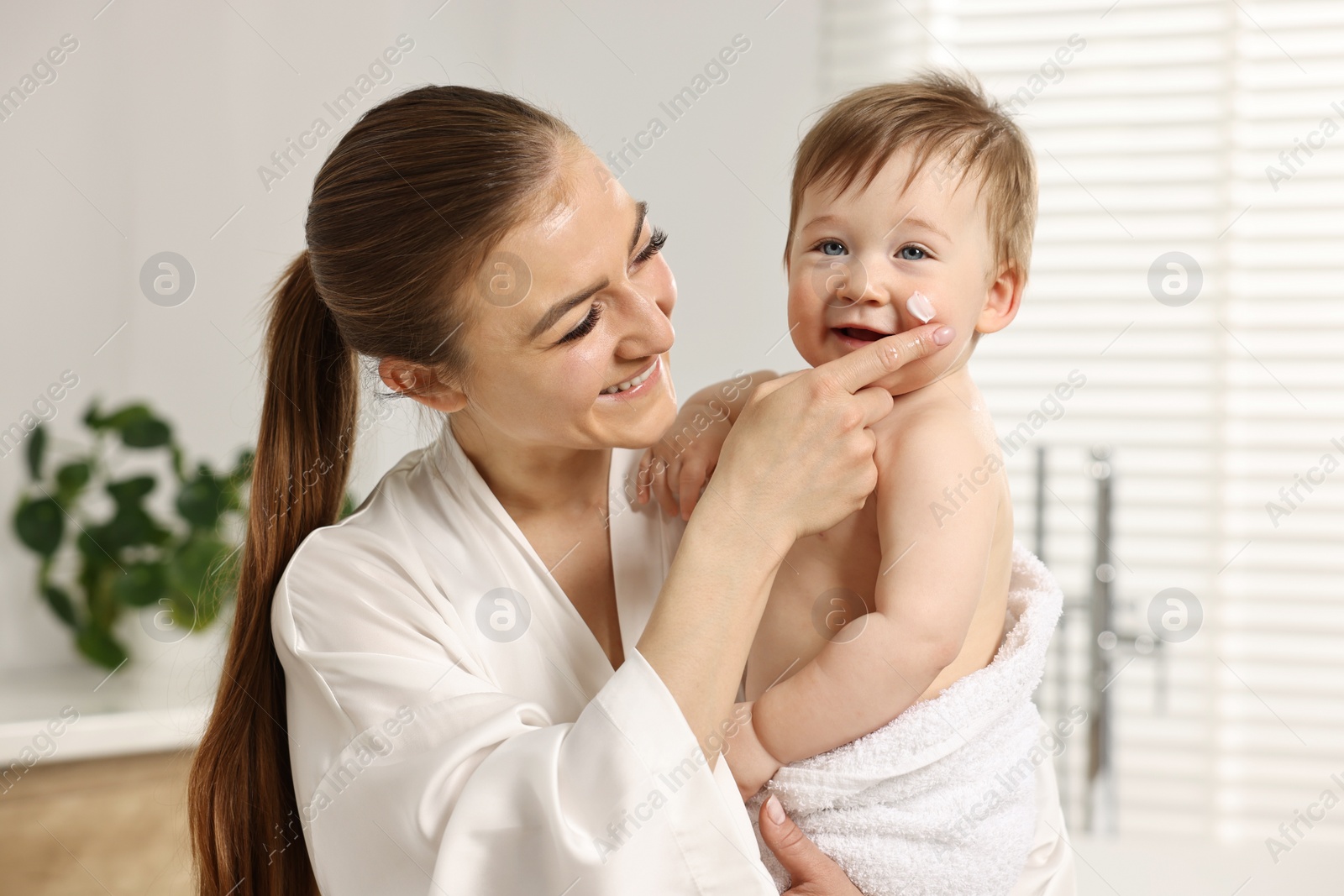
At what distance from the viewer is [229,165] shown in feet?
7.73

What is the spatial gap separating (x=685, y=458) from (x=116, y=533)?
1600 mm

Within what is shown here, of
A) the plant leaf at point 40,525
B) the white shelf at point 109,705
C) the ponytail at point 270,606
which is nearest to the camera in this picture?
the ponytail at point 270,606

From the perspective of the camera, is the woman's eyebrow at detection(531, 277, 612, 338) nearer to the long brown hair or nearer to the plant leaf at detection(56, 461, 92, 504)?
the long brown hair

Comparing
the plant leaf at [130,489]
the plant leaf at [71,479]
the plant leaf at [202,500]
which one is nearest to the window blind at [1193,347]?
the plant leaf at [202,500]

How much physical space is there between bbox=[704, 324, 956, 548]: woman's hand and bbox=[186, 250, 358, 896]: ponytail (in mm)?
515

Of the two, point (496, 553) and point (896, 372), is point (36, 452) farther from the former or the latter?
point (896, 372)

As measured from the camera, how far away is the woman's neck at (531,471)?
1.14 m

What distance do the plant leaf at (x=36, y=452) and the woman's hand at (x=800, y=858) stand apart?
189cm

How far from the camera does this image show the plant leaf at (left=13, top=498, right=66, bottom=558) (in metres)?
2.14

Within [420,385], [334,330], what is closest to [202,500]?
[334,330]

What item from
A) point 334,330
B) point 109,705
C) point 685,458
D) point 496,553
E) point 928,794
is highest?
point 334,330

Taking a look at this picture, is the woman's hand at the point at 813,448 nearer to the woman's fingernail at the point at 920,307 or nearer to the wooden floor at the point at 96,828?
the woman's fingernail at the point at 920,307

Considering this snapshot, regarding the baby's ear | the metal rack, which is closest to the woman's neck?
the baby's ear

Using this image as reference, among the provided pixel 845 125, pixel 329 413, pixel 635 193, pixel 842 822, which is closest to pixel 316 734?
pixel 329 413
